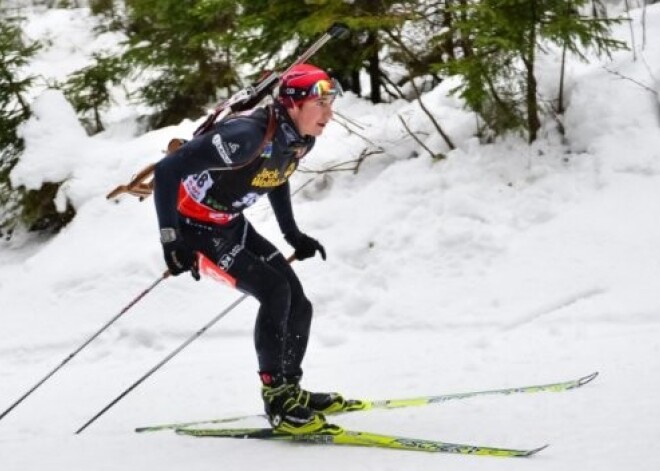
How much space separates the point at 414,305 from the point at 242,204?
8.96 ft

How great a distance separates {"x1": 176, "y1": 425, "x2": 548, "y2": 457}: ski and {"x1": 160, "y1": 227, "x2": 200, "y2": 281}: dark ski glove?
1.15 m

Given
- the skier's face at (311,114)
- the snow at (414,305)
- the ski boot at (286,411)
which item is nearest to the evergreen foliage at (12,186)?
the snow at (414,305)

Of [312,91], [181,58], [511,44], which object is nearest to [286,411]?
[312,91]

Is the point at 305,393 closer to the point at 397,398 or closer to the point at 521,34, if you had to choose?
the point at 397,398

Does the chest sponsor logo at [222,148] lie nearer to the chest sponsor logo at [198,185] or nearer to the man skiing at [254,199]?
the man skiing at [254,199]

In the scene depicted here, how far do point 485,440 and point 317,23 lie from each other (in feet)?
16.6

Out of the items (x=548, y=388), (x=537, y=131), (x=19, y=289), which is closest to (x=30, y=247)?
(x=19, y=289)

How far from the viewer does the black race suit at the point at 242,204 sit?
377 cm

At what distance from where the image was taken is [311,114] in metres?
4.01

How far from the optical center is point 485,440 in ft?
12.4

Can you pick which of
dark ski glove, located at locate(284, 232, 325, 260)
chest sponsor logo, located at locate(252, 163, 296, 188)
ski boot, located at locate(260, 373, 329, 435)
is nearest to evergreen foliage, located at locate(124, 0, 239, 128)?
dark ski glove, located at locate(284, 232, 325, 260)

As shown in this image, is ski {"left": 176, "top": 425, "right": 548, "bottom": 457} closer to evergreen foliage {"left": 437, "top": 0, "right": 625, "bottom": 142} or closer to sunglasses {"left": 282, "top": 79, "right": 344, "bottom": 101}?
sunglasses {"left": 282, "top": 79, "right": 344, "bottom": 101}

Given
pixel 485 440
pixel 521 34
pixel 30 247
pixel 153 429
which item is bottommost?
pixel 30 247

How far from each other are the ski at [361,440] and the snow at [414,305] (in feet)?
0.22
